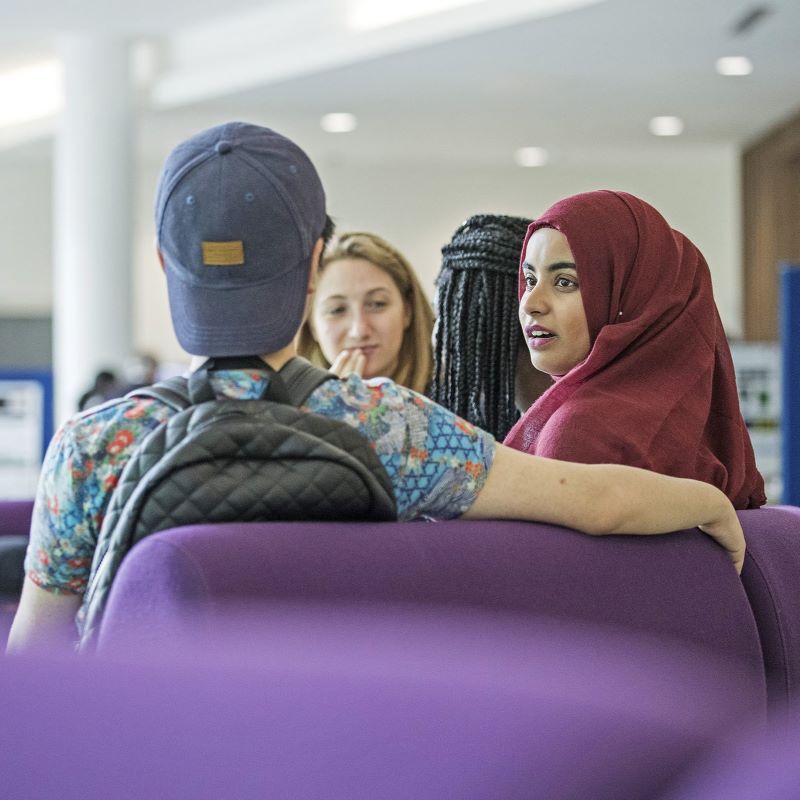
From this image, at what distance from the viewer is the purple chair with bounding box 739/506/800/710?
1.58m

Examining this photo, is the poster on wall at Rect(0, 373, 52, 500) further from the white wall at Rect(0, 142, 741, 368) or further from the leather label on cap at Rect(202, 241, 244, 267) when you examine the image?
the white wall at Rect(0, 142, 741, 368)

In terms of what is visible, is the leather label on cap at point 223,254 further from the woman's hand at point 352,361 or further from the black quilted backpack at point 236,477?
the woman's hand at point 352,361

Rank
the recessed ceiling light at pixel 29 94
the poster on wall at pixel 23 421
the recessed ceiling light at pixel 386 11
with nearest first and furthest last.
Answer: the poster on wall at pixel 23 421 < the recessed ceiling light at pixel 386 11 < the recessed ceiling light at pixel 29 94

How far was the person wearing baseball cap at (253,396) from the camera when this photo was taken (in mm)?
1349

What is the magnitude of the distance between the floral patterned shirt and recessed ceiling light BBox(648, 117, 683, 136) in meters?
11.6

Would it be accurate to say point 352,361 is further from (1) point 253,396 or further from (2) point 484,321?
(1) point 253,396

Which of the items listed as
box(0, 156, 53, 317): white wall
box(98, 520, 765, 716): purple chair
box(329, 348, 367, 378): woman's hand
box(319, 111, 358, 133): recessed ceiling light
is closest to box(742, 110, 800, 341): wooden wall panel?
box(319, 111, 358, 133): recessed ceiling light

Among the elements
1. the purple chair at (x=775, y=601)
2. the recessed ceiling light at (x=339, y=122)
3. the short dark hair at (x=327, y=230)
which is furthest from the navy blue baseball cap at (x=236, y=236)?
the recessed ceiling light at (x=339, y=122)

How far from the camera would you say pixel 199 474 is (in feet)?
4.11

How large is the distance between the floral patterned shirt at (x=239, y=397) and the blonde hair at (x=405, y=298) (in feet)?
5.61

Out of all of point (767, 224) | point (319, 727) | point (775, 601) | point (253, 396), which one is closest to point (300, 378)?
point (253, 396)

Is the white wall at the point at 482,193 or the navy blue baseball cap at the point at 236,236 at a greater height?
the white wall at the point at 482,193

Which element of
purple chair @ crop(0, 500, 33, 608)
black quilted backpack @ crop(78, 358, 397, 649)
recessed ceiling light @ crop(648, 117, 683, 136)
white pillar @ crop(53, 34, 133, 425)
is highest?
recessed ceiling light @ crop(648, 117, 683, 136)

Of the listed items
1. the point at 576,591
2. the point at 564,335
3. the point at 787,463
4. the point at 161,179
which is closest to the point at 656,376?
the point at 564,335
